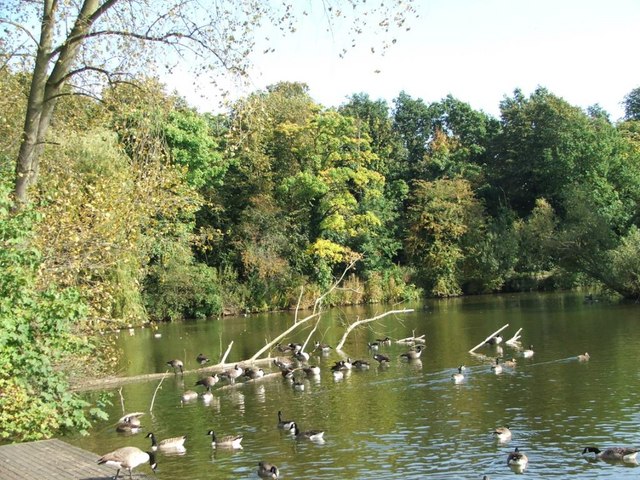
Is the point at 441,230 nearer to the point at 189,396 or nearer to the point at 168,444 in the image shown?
the point at 189,396

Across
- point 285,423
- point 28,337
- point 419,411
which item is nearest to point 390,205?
point 419,411

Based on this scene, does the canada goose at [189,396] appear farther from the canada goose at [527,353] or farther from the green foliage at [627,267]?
the green foliage at [627,267]

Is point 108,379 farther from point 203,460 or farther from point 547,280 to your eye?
point 547,280

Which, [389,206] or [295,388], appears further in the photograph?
[389,206]

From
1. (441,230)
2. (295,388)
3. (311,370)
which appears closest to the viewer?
(295,388)

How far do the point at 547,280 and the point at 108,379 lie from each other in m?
44.1

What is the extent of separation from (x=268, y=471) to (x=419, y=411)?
609 cm

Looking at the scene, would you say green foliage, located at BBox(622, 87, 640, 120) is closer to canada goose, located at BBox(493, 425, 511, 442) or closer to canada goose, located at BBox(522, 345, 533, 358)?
canada goose, located at BBox(522, 345, 533, 358)

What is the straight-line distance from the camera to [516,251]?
193ft

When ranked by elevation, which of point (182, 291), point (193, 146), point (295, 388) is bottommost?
point (295, 388)

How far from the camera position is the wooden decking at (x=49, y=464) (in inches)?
404

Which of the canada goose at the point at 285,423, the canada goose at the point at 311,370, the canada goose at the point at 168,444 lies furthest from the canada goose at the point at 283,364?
the canada goose at the point at 168,444

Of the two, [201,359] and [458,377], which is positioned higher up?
[201,359]

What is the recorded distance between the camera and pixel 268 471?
14.2 metres
